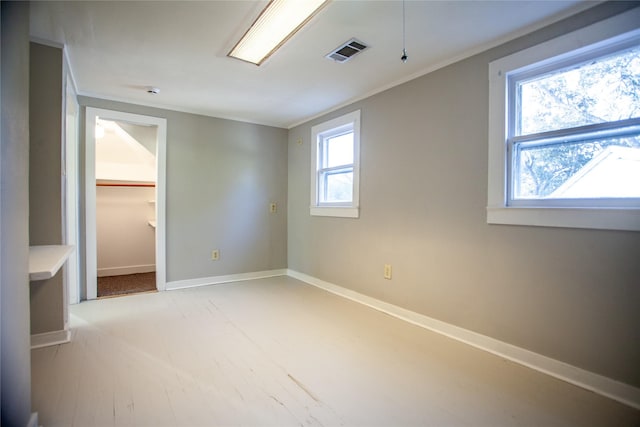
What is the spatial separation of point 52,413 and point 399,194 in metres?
2.74

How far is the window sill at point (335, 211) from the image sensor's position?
3.41 m

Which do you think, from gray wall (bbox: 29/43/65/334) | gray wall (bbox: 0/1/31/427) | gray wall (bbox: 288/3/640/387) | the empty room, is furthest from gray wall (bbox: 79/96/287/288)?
gray wall (bbox: 0/1/31/427)

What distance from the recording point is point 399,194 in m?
2.89

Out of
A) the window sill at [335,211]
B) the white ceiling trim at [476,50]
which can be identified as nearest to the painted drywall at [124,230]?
the window sill at [335,211]

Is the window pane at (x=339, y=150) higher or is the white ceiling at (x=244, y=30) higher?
the white ceiling at (x=244, y=30)

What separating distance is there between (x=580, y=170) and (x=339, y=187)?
2336 millimetres

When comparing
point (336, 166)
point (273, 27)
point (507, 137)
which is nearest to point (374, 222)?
point (336, 166)

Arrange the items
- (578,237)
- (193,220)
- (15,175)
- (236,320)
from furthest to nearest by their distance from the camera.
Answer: (193,220)
(236,320)
(578,237)
(15,175)

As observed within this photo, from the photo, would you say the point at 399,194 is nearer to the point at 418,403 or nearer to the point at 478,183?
the point at 478,183

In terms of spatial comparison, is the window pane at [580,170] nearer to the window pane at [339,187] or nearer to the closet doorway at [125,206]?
the window pane at [339,187]

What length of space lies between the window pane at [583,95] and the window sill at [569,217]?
1.73 feet

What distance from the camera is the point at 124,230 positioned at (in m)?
4.77

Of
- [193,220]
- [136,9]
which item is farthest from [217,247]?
[136,9]

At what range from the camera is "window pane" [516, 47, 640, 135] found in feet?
5.57
